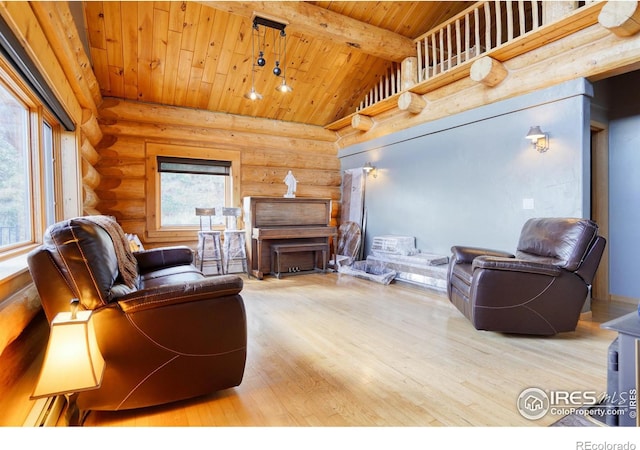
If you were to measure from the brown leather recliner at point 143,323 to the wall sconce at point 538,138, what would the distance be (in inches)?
134

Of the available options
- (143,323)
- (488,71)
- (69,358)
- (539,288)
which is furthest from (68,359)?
(488,71)

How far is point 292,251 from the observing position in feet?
17.6

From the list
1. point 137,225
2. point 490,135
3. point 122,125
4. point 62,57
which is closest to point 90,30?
point 122,125

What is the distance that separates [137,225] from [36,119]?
2679mm

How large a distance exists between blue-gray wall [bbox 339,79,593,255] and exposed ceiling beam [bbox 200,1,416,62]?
1.21 meters

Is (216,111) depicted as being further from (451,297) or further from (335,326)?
(451,297)

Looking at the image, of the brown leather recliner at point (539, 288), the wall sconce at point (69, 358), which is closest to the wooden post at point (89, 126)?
the wall sconce at point (69, 358)

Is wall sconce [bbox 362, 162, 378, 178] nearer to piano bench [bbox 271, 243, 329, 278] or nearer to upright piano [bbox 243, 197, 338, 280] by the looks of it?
upright piano [bbox 243, 197, 338, 280]

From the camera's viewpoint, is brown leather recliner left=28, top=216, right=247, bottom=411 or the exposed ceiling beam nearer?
brown leather recliner left=28, top=216, right=247, bottom=411

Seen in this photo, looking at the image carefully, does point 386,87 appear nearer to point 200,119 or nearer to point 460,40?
point 460,40

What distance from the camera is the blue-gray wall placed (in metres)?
3.32

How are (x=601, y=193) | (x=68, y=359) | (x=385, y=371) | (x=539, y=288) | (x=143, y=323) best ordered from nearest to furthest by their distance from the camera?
(x=68, y=359), (x=143, y=323), (x=385, y=371), (x=539, y=288), (x=601, y=193)

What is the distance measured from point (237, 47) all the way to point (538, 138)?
4.03 metres

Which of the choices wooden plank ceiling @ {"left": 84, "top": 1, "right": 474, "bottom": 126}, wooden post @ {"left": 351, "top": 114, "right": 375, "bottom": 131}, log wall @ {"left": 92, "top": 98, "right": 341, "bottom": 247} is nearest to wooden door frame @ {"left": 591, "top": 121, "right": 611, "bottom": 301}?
wooden plank ceiling @ {"left": 84, "top": 1, "right": 474, "bottom": 126}
